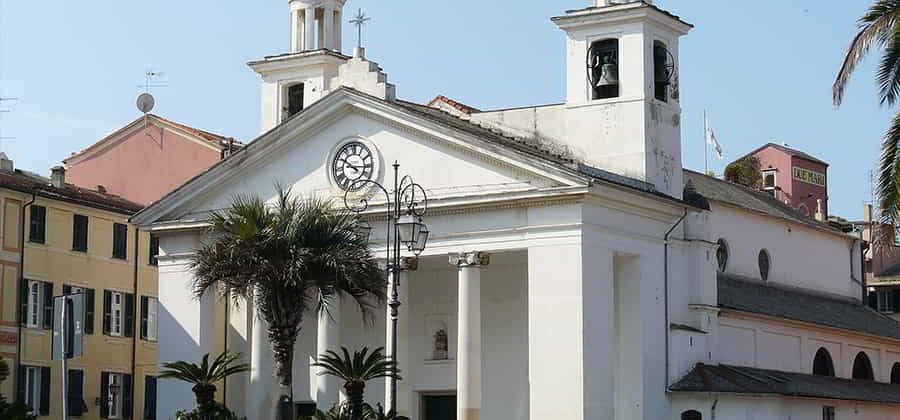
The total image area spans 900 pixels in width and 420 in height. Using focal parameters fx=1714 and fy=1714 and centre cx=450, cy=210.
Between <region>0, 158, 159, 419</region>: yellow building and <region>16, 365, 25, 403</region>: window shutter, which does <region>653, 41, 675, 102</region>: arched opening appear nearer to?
<region>0, 158, 159, 419</region>: yellow building

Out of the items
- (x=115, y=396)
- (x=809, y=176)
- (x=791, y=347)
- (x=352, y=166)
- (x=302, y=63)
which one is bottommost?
(x=115, y=396)

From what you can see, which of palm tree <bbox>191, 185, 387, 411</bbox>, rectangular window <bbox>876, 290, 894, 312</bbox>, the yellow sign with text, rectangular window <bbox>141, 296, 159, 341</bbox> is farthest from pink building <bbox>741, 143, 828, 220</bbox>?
palm tree <bbox>191, 185, 387, 411</bbox>

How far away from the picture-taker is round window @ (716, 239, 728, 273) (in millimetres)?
51875

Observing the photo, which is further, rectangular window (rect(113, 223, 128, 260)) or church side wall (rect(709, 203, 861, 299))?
rectangular window (rect(113, 223, 128, 260))

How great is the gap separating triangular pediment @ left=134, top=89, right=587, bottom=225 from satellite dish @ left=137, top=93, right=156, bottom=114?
15.5m

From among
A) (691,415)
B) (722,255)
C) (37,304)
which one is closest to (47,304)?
(37,304)

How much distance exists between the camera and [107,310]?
56625 millimetres

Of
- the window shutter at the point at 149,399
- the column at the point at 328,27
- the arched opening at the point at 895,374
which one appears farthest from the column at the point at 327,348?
the arched opening at the point at 895,374

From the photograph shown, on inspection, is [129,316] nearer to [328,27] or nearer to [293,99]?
[293,99]

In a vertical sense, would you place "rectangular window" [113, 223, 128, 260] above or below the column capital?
above

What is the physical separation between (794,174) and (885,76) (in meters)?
54.8

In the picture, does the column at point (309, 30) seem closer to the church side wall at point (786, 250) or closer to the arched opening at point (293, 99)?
the arched opening at point (293, 99)

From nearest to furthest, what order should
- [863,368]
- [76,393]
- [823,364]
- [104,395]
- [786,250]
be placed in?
[823,364] → [76,393] → [104,395] → [786,250] → [863,368]

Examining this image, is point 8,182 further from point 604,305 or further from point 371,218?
point 604,305
